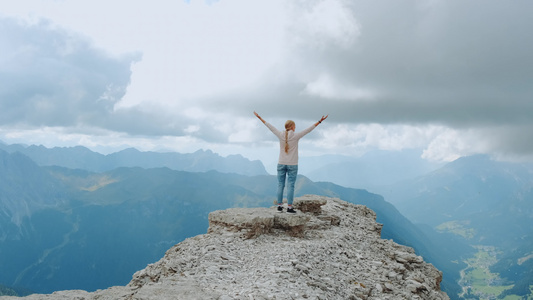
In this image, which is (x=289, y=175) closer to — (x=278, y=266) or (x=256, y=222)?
(x=256, y=222)

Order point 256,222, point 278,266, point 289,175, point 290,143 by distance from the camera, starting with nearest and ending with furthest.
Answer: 1. point 278,266
2. point 256,222
3. point 290,143
4. point 289,175

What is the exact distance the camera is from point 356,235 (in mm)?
20031

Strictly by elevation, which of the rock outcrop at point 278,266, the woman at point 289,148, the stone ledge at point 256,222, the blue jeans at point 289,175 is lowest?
the rock outcrop at point 278,266

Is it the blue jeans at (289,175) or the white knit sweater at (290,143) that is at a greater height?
the white knit sweater at (290,143)

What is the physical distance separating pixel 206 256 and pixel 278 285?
13.4 feet

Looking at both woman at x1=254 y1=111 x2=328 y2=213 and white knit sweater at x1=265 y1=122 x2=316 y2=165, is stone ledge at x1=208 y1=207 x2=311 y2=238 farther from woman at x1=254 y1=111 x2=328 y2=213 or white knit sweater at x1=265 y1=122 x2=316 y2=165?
white knit sweater at x1=265 y1=122 x2=316 y2=165

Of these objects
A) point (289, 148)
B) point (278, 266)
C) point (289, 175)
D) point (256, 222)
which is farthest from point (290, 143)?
point (278, 266)

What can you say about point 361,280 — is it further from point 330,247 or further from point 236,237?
point 236,237

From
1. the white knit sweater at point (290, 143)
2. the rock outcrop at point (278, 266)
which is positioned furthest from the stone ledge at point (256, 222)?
the white knit sweater at point (290, 143)

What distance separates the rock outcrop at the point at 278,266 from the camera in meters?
9.93

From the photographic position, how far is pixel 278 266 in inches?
467

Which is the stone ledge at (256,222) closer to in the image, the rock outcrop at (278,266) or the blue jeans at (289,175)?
the rock outcrop at (278,266)

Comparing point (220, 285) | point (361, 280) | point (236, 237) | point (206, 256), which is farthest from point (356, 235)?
point (220, 285)

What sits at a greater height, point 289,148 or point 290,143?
point 290,143
